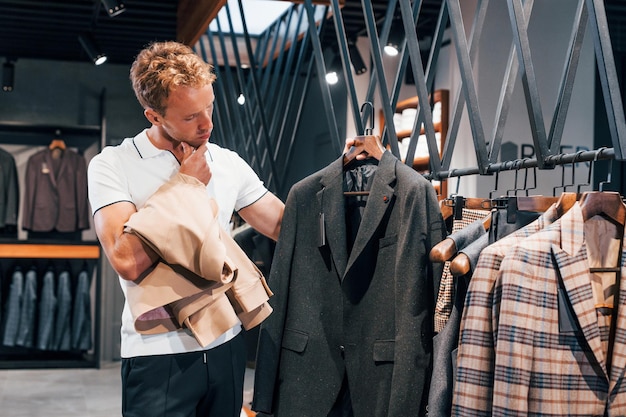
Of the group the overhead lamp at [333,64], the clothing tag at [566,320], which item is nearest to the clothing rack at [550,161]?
the clothing tag at [566,320]

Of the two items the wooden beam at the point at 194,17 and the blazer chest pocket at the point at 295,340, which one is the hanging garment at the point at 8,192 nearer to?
the wooden beam at the point at 194,17

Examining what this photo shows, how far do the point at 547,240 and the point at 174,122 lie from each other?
0.96m

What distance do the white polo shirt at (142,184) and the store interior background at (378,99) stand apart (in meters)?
1.63

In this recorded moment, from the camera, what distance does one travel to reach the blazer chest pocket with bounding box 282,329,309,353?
2.36 metres

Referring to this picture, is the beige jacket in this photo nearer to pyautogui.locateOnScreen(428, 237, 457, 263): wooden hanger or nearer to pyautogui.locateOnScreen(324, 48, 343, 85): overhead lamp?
pyautogui.locateOnScreen(428, 237, 457, 263): wooden hanger

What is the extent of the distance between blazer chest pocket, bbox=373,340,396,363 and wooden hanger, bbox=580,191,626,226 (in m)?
0.63

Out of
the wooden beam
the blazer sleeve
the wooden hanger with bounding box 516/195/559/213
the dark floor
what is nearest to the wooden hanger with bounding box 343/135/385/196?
the blazer sleeve

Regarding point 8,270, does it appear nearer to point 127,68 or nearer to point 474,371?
point 127,68

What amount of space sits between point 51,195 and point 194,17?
342 centimetres

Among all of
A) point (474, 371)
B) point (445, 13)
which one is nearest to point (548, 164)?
point (474, 371)

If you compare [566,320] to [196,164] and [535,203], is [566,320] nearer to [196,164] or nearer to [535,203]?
[535,203]

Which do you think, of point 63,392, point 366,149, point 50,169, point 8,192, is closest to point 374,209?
point 366,149

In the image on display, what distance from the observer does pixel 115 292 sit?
9.04 metres

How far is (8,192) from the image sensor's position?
8523mm
